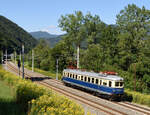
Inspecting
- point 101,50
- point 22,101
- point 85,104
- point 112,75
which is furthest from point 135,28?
point 22,101

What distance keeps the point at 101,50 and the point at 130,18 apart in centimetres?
1088

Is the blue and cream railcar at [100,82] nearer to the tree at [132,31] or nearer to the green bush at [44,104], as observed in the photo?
the green bush at [44,104]

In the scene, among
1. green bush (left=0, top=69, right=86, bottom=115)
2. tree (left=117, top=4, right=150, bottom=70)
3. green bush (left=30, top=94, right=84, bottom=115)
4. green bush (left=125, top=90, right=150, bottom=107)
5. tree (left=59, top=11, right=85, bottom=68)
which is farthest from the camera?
tree (left=59, top=11, right=85, bottom=68)

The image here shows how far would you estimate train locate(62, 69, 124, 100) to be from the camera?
23812 mm

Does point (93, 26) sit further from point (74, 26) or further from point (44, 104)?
point (44, 104)

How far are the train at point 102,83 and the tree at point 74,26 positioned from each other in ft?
128

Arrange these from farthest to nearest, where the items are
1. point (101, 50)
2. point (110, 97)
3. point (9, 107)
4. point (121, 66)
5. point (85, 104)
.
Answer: point (101, 50)
point (121, 66)
point (110, 97)
point (85, 104)
point (9, 107)

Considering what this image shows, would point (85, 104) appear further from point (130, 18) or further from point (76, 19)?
point (76, 19)

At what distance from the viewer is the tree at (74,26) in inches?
2692

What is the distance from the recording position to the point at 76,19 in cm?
6950

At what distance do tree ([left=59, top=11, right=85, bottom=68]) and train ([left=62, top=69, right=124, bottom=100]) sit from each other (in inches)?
1531

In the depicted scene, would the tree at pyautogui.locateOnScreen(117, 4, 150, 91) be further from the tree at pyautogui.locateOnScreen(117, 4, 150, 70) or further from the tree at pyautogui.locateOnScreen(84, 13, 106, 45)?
the tree at pyautogui.locateOnScreen(84, 13, 106, 45)

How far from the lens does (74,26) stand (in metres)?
69.1

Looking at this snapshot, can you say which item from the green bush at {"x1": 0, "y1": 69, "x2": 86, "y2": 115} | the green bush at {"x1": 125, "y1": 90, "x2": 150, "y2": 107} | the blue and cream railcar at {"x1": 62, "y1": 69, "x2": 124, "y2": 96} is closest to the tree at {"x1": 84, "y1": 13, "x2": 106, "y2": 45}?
the blue and cream railcar at {"x1": 62, "y1": 69, "x2": 124, "y2": 96}
